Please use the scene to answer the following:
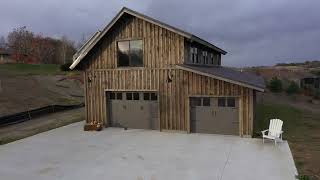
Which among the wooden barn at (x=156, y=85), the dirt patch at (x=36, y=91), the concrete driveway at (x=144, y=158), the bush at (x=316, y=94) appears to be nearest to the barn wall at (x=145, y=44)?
the wooden barn at (x=156, y=85)

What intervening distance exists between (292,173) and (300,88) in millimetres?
36959

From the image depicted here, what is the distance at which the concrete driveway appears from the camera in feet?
37.6

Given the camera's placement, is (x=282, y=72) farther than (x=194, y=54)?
Yes

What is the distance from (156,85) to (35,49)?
175ft

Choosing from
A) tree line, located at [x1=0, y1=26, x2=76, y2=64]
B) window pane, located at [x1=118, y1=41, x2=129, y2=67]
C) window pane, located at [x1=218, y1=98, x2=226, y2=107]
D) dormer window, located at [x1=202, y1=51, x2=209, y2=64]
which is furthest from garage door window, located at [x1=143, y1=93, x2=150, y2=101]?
tree line, located at [x1=0, y1=26, x2=76, y2=64]

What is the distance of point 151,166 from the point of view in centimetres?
1227

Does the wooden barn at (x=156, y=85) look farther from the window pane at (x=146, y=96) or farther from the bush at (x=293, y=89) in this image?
the bush at (x=293, y=89)

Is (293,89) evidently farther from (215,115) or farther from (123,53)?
(123,53)

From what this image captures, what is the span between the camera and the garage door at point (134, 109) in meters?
19.2

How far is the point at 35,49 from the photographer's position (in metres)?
65.4

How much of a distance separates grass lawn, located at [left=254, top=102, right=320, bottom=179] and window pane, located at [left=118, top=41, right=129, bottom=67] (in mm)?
8769

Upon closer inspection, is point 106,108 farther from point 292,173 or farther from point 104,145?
point 292,173

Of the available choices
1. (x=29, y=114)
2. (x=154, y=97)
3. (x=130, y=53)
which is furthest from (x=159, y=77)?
(x=29, y=114)

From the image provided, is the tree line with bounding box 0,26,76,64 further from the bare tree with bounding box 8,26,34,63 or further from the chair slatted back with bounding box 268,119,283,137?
the chair slatted back with bounding box 268,119,283,137
